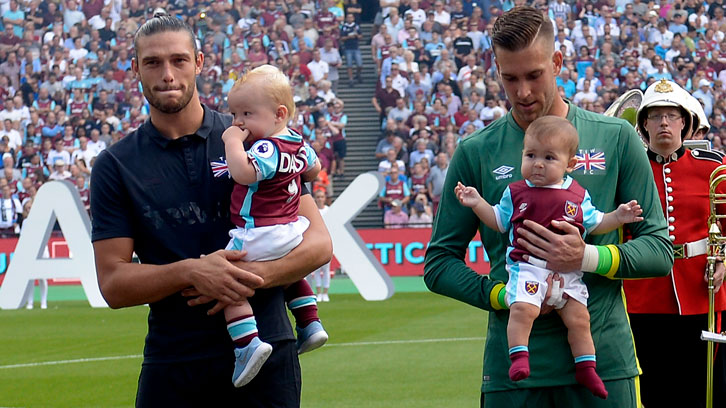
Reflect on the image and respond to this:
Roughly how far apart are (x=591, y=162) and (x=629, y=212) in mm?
257

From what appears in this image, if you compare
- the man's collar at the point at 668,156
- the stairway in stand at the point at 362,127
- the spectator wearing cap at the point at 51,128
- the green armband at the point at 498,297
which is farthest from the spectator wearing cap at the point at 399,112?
the green armband at the point at 498,297

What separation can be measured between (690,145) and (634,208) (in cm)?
303

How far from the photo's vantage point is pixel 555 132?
372cm

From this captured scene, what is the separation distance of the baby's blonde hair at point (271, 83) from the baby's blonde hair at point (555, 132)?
1.04 meters

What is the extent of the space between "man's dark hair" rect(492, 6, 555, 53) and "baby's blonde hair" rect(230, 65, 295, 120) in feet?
3.00

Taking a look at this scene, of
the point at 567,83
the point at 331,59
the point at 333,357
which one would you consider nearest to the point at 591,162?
the point at 333,357

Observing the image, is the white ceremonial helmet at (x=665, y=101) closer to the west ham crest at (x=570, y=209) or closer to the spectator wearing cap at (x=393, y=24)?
the west ham crest at (x=570, y=209)

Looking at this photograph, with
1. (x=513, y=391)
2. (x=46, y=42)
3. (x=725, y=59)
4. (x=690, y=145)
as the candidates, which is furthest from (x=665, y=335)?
(x=46, y=42)

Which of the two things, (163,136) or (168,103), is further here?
(163,136)

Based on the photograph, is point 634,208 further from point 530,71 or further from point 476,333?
point 476,333

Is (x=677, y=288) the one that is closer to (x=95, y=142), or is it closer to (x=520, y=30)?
(x=520, y=30)

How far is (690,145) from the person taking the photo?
21.4 ft

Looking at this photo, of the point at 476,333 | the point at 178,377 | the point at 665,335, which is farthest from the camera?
the point at 476,333

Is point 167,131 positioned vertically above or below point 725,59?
above
